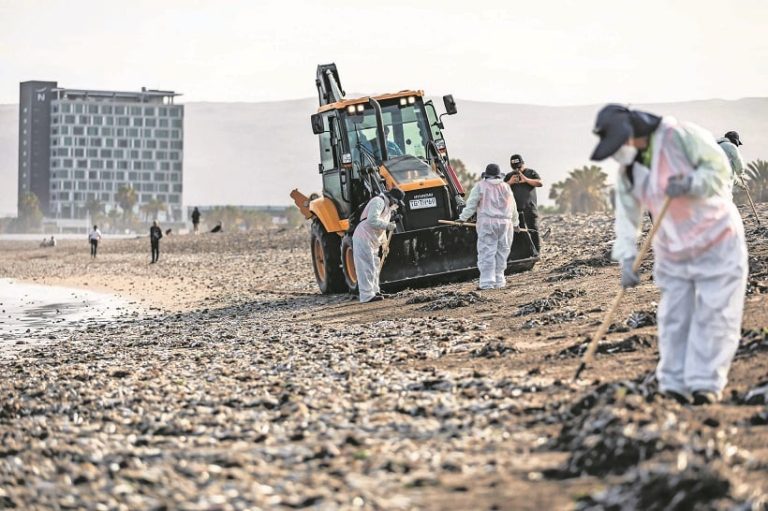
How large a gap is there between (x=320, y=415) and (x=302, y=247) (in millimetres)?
42817

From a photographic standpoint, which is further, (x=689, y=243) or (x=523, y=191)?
(x=523, y=191)

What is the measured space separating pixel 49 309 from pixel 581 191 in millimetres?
56229

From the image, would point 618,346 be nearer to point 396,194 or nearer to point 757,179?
point 396,194

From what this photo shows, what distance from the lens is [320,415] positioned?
984 cm

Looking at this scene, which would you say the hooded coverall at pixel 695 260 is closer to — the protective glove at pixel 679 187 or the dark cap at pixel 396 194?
the protective glove at pixel 679 187

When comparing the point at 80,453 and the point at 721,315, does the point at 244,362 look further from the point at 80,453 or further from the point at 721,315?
the point at 721,315

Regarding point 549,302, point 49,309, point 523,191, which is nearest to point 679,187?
point 549,302

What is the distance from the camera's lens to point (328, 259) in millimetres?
23391

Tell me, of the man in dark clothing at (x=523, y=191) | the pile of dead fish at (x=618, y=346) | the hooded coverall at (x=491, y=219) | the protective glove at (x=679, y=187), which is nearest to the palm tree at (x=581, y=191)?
the man in dark clothing at (x=523, y=191)

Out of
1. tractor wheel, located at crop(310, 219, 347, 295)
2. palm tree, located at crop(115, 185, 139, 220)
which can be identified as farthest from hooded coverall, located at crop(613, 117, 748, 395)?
palm tree, located at crop(115, 185, 139, 220)

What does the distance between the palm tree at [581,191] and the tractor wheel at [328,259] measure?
55205 millimetres

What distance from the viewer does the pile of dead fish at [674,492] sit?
5949 millimetres

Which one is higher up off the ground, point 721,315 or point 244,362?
point 721,315

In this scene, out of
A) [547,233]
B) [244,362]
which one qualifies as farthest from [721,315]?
[547,233]
